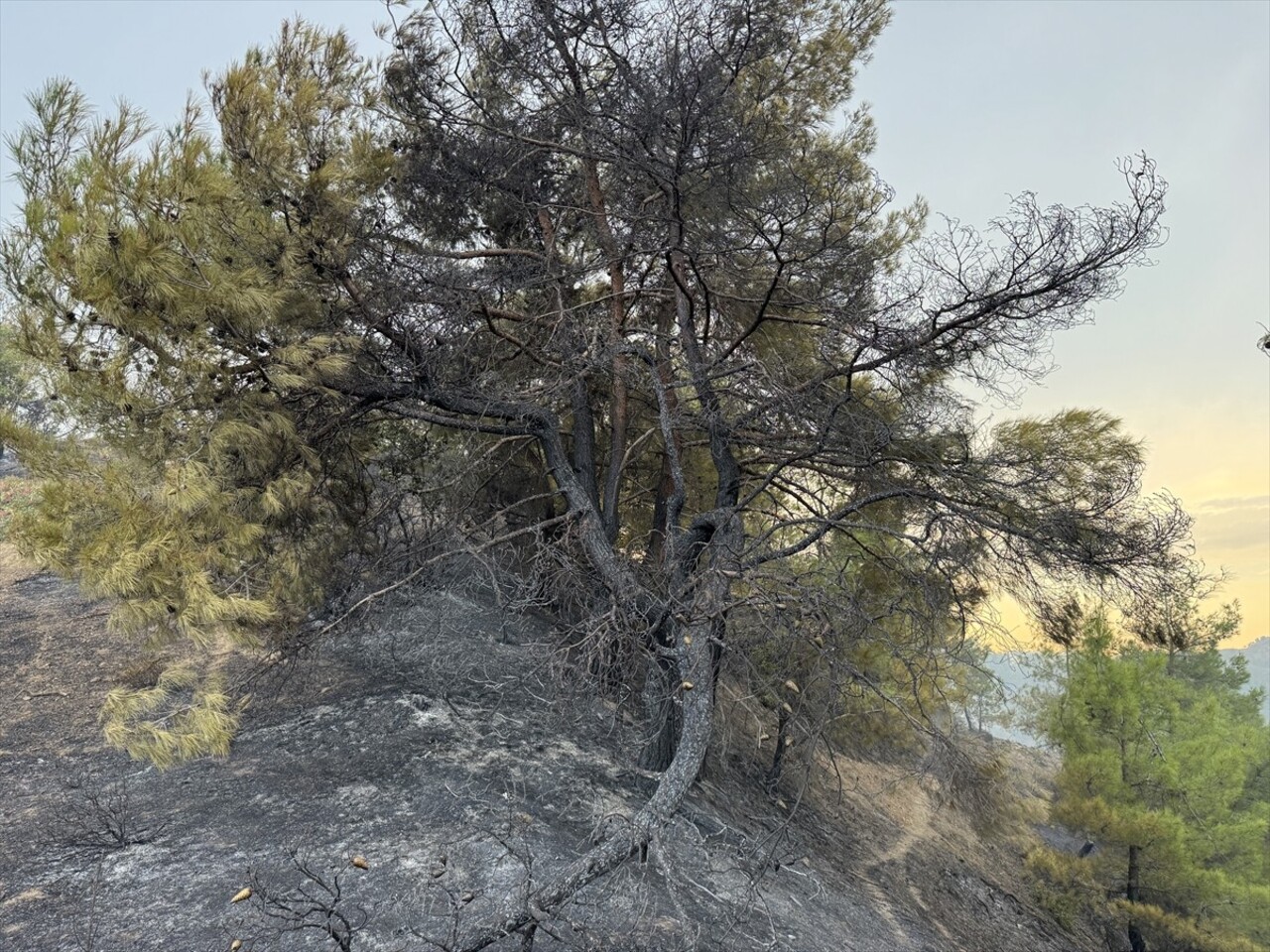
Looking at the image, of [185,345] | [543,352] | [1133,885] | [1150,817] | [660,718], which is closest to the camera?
[185,345]

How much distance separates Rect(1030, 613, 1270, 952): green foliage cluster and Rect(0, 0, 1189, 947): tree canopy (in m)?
5.29

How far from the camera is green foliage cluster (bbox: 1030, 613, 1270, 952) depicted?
9969mm

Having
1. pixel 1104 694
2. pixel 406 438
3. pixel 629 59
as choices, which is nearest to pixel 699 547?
pixel 406 438

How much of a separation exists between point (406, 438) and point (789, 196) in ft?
13.8

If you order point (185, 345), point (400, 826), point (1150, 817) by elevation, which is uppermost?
point (185, 345)

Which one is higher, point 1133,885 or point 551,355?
point 551,355

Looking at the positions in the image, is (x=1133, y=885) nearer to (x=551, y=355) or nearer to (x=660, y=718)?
A: (x=660, y=718)

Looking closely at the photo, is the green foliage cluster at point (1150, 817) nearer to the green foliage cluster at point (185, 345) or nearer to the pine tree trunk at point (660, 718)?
the pine tree trunk at point (660, 718)

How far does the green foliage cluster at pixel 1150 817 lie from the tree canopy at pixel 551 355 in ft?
17.4

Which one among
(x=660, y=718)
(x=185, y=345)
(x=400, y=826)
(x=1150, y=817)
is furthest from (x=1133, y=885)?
(x=185, y=345)

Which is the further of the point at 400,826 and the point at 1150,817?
the point at 1150,817

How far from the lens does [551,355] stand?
695 cm

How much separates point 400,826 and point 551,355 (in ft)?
12.9

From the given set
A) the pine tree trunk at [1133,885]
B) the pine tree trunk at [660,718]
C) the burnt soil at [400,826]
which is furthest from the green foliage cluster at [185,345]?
the pine tree trunk at [1133,885]
